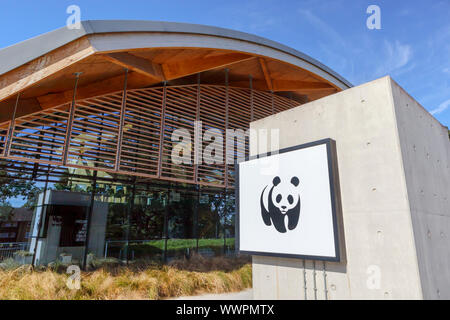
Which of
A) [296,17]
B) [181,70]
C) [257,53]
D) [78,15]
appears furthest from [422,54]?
[78,15]

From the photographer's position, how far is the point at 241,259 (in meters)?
10.8

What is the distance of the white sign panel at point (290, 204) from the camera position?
3.96 m

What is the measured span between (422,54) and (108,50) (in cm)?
776

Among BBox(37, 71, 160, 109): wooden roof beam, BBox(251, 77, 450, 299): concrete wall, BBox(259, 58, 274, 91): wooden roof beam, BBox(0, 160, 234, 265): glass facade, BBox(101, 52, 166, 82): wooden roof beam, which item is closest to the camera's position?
BBox(251, 77, 450, 299): concrete wall

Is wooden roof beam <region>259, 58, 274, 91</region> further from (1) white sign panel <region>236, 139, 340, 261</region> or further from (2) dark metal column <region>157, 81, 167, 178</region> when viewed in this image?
(1) white sign panel <region>236, 139, 340, 261</region>

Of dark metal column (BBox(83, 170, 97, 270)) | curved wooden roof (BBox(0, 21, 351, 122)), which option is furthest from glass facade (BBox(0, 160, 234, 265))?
curved wooden roof (BBox(0, 21, 351, 122))

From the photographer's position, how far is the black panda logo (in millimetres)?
4359

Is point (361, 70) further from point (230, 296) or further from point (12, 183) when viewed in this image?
point (12, 183)

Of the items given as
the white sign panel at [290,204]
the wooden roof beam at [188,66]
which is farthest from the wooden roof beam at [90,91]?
the white sign panel at [290,204]

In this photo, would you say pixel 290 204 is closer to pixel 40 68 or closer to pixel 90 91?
pixel 40 68

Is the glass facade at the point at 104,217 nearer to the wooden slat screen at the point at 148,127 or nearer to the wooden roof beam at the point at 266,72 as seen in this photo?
the wooden slat screen at the point at 148,127

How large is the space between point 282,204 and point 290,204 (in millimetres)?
167

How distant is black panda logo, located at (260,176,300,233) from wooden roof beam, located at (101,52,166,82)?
535 cm

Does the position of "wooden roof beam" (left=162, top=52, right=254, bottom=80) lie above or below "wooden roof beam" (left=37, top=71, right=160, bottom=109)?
above
